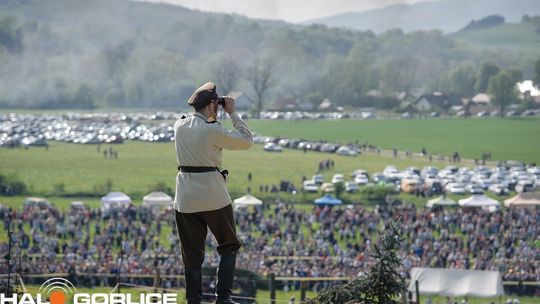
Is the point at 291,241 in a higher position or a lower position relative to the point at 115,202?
lower

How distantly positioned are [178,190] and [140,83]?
333 feet

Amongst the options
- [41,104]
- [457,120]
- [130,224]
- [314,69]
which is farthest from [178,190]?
[314,69]

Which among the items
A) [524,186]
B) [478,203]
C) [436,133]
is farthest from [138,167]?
[436,133]

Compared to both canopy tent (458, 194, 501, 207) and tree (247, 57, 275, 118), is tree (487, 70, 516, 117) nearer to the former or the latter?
tree (247, 57, 275, 118)

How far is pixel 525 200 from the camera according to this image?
37.5 m

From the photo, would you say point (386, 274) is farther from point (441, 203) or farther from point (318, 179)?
point (318, 179)

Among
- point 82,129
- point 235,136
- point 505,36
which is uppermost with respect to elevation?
point 505,36

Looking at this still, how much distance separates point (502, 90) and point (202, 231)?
8331cm

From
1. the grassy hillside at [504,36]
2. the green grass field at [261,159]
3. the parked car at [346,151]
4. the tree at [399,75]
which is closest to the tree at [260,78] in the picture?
the tree at [399,75]

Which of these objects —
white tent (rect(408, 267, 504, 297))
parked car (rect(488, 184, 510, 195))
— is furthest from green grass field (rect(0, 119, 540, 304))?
white tent (rect(408, 267, 504, 297))

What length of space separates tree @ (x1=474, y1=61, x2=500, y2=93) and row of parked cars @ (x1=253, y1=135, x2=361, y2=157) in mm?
34105

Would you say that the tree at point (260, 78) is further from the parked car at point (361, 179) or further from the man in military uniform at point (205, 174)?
the man in military uniform at point (205, 174)

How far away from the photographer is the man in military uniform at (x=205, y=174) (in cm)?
725

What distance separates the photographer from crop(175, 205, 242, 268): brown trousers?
24.1 ft
